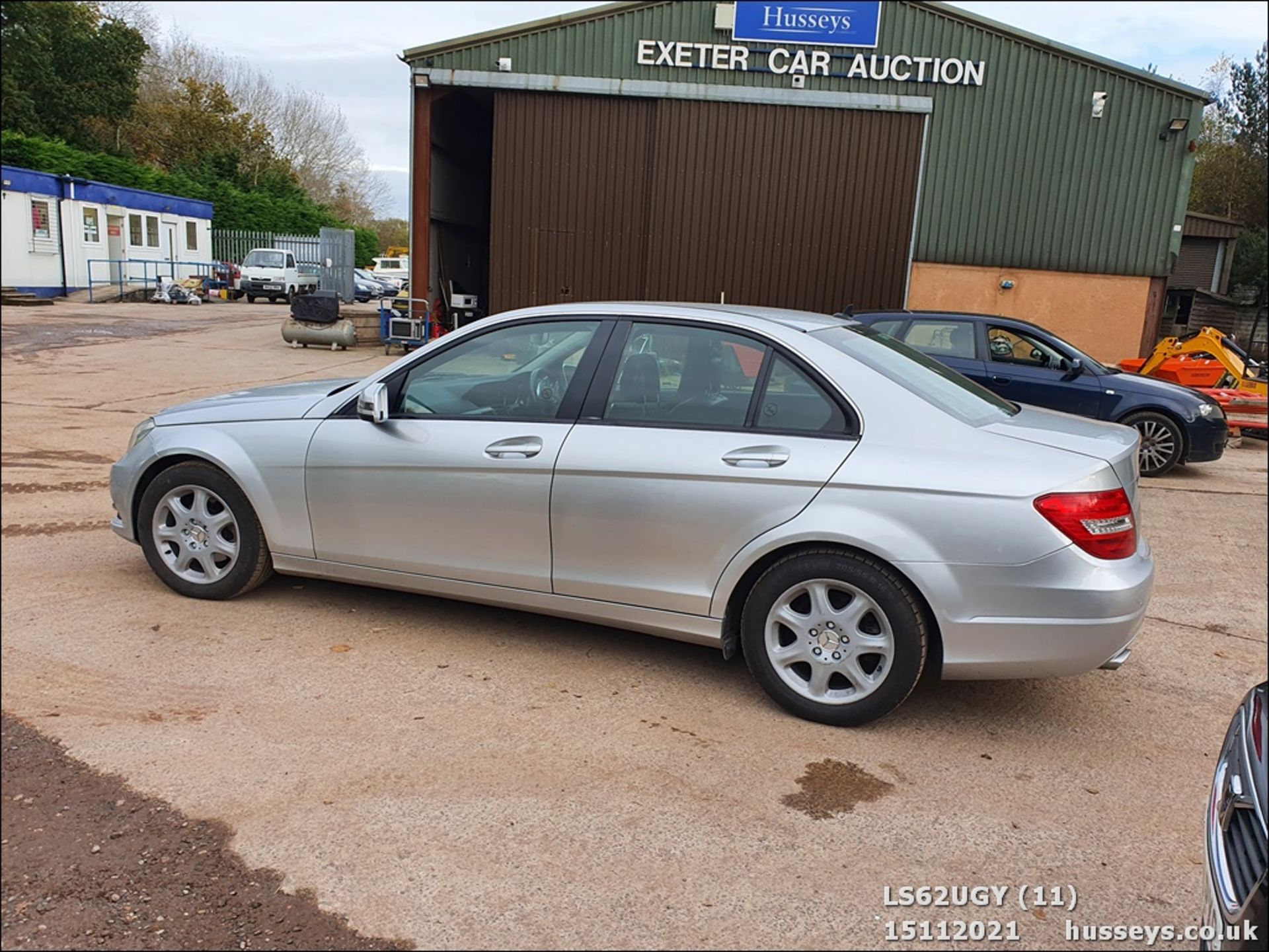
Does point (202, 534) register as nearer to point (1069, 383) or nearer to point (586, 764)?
point (586, 764)

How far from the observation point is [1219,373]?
12.0 metres

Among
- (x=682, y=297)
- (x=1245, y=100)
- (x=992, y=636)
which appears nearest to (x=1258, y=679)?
(x=992, y=636)

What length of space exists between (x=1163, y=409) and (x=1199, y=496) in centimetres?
103

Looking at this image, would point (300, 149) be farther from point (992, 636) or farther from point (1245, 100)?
point (992, 636)

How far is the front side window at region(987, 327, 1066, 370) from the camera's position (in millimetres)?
9688

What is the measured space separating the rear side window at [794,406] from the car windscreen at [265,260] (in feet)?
116

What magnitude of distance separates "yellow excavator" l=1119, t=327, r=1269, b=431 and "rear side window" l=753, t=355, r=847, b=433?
9138mm

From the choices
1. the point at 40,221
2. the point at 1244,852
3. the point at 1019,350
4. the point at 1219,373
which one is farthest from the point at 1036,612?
the point at 40,221

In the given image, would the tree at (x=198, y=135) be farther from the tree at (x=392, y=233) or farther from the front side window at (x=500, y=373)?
the front side window at (x=500, y=373)

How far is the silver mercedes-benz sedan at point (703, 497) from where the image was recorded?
3557mm

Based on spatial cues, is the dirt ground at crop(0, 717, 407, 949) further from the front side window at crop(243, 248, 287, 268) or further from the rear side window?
the front side window at crop(243, 248, 287, 268)

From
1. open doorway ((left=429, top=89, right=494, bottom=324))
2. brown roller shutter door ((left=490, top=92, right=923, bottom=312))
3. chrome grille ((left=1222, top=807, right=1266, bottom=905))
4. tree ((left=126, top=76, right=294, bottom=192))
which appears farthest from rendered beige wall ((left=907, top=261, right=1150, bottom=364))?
tree ((left=126, top=76, right=294, bottom=192))

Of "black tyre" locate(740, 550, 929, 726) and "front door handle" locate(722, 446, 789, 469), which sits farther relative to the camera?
"front door handle" locate(722, 446, 789, 469)

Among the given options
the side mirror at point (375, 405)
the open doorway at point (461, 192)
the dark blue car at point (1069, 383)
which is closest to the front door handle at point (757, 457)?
the side mirror at point (375, 405)
